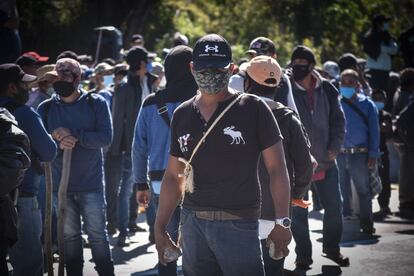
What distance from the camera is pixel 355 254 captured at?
9.62m

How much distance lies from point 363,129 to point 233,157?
5853mm

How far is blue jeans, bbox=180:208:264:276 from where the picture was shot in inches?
208

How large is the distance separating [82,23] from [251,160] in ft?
64.3

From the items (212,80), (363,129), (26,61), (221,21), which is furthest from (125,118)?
(221,21)

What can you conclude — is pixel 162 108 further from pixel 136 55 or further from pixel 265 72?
pixel 136 55

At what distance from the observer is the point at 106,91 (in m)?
11.2

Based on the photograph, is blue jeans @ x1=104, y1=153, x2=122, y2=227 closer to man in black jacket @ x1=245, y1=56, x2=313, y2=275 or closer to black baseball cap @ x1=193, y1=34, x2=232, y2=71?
man in black jacket @ x1=245, y1=56, x2=313, y2=275

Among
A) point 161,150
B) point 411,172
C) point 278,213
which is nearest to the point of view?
point 278,213

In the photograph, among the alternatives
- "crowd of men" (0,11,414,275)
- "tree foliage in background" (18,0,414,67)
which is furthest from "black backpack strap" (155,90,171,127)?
"tree foliage in background" (18,0,414,67)

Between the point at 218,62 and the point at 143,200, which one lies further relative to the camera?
the point at 143,200

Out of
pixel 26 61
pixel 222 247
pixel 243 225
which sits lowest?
pixel 222 247

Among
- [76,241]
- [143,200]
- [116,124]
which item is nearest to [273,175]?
[143,200]

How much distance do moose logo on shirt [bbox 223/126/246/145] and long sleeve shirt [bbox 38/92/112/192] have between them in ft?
8.47

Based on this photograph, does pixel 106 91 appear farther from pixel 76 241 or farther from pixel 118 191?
pixel 76 241
